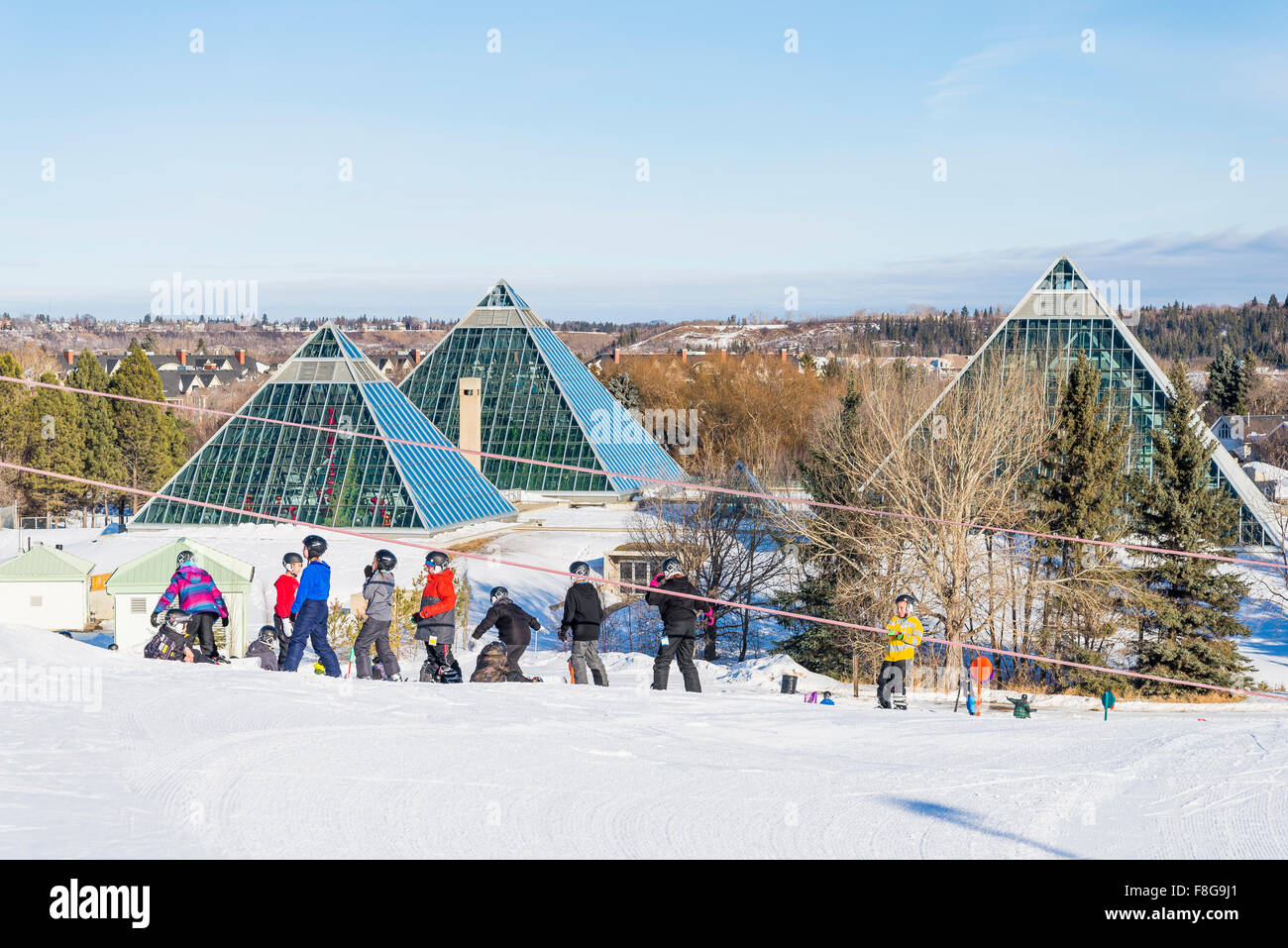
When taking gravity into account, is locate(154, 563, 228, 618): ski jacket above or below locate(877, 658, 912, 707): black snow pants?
above

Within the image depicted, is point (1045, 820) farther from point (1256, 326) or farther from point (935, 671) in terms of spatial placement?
point (1256, 326)

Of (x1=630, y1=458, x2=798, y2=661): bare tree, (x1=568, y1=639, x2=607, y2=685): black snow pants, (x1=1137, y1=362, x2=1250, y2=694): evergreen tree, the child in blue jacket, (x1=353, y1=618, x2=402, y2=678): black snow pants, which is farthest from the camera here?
(x1=630, y1=458, x2=798, y2=661): bare tree

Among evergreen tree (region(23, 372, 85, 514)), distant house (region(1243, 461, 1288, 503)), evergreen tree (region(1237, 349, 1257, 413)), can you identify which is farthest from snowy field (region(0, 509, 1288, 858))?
evergreen tree (region(1237, 349, 1257, 413))

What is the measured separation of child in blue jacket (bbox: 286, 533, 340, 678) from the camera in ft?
35.8

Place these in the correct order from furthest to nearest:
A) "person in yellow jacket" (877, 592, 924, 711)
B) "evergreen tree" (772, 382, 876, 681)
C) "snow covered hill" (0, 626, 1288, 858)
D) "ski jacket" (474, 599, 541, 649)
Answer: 1. "evergreen tree" (772, 382, 876, 681)
2. "person in yellow jacket" (877, 592, 924, 711)
3. "ski jacket" (474, 599, 541, 649)
4. "snow covered hill" (0, 626, 1288, 858)

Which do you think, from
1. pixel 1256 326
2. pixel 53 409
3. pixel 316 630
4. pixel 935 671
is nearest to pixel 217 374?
pixel 53 409

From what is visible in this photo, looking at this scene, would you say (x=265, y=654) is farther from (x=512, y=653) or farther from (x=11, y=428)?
(x=11, y=428)

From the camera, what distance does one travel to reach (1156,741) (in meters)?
8.76

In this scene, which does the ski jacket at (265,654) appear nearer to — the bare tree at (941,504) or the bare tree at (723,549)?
the bare tree at (941,504)

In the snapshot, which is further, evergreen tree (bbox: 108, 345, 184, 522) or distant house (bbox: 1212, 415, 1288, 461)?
distant house (bbox: 1212, 415, 1288, 461)

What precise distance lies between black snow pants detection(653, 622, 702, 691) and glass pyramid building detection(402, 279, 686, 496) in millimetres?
33506

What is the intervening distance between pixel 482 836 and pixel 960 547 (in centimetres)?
1891

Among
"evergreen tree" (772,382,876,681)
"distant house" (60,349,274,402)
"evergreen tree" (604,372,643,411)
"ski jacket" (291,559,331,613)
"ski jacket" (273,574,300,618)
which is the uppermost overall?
"distant house" (60,349,274,402)

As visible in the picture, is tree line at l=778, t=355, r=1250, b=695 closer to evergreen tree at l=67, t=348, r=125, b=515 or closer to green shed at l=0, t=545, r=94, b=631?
green shed at l=0, t=545, r=94, b=631
